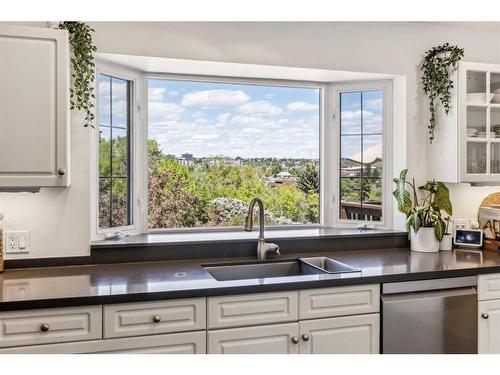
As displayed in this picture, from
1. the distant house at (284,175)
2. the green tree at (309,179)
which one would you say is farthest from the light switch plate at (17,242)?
the green tree at (309,179)

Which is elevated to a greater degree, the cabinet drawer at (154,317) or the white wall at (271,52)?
the white wall at (271,52)

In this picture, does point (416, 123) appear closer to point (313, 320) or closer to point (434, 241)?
point (434, 241)

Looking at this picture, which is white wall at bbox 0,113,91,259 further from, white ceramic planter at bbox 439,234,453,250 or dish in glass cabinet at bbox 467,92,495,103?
dish in glass cabinet at bbox 467,92,495,103

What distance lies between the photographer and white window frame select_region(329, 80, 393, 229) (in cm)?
317

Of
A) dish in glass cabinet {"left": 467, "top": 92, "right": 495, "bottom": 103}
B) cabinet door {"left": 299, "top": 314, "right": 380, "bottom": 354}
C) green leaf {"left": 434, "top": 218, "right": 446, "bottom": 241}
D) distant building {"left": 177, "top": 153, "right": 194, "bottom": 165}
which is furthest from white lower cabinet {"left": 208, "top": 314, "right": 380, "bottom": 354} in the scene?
dish in glass cabinet {"left": 467, "top": 92, "right": 495, "bottom": 103}

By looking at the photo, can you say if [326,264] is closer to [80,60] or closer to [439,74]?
[439,74]

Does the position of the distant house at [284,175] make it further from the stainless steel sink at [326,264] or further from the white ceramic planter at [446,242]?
the white ceramic planter at [446,242]

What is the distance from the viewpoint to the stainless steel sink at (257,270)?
252 centimetres

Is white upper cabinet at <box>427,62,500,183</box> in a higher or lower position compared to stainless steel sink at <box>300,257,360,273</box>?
higher

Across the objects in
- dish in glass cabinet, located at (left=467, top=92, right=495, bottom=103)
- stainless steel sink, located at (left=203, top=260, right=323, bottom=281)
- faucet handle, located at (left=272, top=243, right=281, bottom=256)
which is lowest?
stainless steel sink, located at (left=203, top=260, right=323, bottom=281)

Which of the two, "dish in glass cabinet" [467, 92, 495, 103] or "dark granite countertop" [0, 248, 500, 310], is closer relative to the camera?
"dark granite countertop" [0, 248, 500, 310]

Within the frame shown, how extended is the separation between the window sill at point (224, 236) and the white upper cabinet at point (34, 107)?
0.59 m

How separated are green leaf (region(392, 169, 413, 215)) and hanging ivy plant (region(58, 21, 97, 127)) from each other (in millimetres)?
1932

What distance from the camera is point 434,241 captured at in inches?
112
